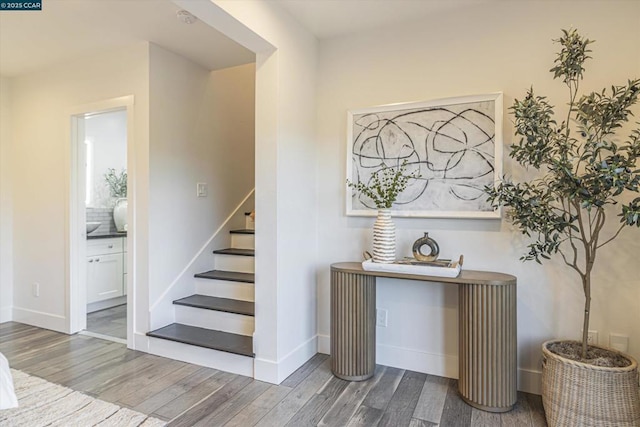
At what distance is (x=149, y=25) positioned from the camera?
8.59 ft

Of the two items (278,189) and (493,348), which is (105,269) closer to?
(278,189)

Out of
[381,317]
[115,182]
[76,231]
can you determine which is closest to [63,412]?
[76,231]

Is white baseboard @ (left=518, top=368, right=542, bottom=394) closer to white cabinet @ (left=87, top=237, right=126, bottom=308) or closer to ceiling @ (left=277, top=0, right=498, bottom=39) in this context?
ceiling @ (left=277, top=0, right=498, bottom=39)

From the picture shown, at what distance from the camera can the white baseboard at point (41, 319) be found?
3461mm

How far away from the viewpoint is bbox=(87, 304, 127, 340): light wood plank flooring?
3436mm

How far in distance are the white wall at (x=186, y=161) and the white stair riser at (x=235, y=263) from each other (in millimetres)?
95

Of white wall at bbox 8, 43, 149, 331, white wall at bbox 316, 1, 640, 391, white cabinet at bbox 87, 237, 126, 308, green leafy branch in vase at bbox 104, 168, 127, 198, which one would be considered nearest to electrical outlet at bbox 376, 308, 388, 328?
white wall at bbox 316, 1, 640, 391

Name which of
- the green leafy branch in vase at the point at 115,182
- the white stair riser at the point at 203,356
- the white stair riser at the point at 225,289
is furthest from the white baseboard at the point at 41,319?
the green leafy branch in vase at the point at 115,182

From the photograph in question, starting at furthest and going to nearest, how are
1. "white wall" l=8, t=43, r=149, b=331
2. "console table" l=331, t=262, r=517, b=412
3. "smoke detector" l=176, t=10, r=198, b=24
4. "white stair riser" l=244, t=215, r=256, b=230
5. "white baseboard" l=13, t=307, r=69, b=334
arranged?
"white stair riser" l=244, t=215, r=256, b=230
"white baseboard" l=13, t=307, r=69, b=334
"white wall" l=8, t=43, r=149, b=331
"smoke detector" l=176, t=10, r=198, b=24
"console table" l=331, t=262, r=517, b=412

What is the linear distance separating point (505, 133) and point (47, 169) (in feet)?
13.2

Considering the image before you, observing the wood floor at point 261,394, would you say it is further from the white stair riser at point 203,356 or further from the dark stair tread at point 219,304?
the dark stair tread at point 219,304

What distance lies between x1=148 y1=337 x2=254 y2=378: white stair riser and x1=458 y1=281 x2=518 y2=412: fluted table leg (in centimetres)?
143

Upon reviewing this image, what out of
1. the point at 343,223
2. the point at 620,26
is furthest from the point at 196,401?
the point at 620,26

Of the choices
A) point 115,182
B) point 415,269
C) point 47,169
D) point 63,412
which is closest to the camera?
point 63,412
